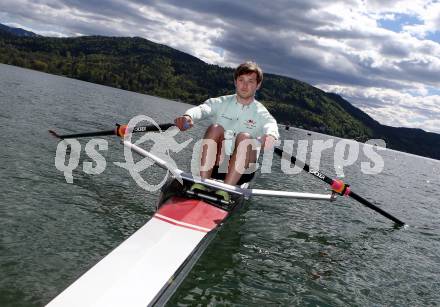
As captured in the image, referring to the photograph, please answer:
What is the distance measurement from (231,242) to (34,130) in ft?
51.1

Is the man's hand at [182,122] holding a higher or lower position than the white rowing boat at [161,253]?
higher

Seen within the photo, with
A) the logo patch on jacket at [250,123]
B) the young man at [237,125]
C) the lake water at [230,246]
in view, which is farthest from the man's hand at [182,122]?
the lake water at [230,246]

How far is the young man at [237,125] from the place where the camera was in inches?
380

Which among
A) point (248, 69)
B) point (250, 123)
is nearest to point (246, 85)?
point (248, 69)

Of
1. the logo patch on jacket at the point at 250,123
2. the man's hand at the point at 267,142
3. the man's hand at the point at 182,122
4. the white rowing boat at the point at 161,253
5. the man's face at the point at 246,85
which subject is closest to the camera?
the white rowing boat at the point at 161,253

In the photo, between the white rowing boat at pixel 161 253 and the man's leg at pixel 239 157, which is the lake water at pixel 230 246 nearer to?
the white rowing boat at pixel 161 253

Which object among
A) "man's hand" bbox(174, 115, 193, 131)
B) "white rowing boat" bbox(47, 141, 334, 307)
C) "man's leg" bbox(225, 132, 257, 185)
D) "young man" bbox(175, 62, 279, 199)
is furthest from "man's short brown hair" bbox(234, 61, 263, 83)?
"white rowing boat" bbox(47, 141, 334, 307)

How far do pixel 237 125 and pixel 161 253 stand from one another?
17.0ft

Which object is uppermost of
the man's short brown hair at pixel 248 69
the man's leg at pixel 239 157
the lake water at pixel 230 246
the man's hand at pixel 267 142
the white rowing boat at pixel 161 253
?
the man's short brown hair at pixel 248 69

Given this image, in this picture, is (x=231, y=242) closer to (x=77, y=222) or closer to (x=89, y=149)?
(x=77, y=222)

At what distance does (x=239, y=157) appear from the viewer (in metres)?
9.66

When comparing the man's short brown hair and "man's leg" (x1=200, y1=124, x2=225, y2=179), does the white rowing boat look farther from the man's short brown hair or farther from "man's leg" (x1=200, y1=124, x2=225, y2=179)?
the man's short brown hair

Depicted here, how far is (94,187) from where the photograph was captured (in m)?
12.8

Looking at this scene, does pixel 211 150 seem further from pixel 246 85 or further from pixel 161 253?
pixel 161 253
